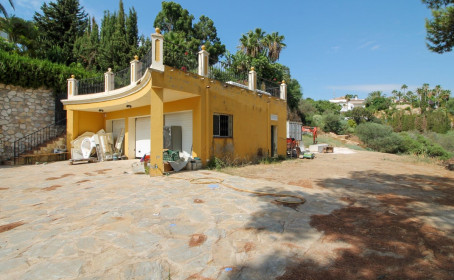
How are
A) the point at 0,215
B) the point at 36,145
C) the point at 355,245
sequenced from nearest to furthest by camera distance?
the point at 355,245 < the point at 0,215 < the point at 36,145

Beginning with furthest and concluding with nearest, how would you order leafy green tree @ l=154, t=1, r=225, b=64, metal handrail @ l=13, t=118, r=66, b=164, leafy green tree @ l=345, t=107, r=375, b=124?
1. leafy green tree @ l=345, t=107, r=375, b=124
2. leafy green tree @ l=154, t=1, r=225, b=64
3. metal handrail @ l=13, t=118, r=66, b=164

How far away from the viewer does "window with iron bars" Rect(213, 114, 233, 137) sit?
9945 millimetres

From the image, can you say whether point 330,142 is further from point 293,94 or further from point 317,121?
point 317,121

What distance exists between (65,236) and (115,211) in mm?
1057

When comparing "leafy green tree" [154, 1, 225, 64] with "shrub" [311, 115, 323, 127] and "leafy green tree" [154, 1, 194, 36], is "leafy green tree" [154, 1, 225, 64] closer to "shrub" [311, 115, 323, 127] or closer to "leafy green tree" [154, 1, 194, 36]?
"leafy green tree" [154, 1, 194, 36]

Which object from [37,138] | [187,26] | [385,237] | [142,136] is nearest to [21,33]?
[37,138]

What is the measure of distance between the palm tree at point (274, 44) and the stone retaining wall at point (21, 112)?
20559 millimetres

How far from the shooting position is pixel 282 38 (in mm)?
25281

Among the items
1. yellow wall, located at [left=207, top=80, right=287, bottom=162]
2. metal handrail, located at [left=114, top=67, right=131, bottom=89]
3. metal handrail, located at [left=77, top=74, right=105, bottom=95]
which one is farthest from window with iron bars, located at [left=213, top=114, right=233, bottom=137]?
metal handrail, located at [left=77, top=74, right=105, bottom=95]

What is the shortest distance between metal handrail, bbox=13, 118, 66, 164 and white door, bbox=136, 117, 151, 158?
5.10m

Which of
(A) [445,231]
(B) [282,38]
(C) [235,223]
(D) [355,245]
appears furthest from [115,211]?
(B) [282,38]

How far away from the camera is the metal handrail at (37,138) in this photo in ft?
39.8

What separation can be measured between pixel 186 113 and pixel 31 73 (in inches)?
382

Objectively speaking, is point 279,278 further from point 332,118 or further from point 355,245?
point 332,118
